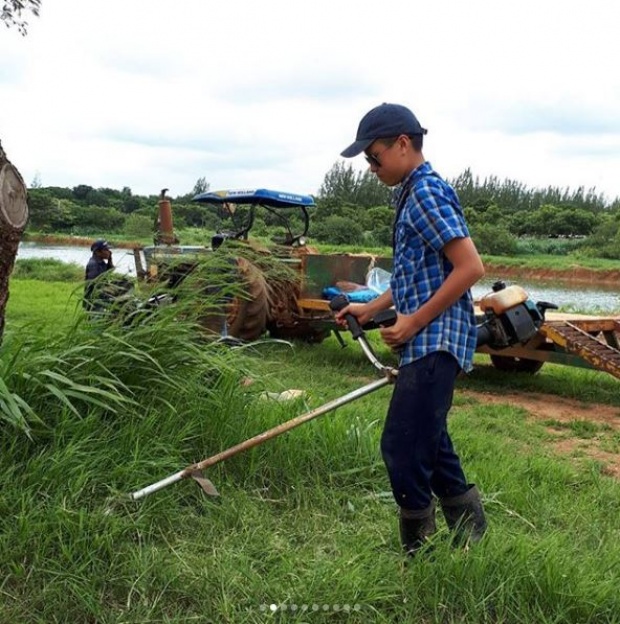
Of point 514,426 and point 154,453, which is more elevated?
point 154,453

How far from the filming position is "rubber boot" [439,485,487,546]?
2943 millimetres

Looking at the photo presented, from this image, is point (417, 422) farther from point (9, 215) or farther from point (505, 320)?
point (9, 215)

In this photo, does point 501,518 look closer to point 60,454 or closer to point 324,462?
point 324,462

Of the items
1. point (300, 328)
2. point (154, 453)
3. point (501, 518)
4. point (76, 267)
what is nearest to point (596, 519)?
point (501, 518)

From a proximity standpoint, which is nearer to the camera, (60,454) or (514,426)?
(60,454)

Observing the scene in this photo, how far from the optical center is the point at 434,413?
8.60 ft

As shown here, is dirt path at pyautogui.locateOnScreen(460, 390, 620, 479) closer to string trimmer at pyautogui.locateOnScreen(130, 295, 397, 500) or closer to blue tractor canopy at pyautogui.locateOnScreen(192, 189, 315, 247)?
string trimmer at pyautogui.locateOnScreen(130, 295, 397, 500)

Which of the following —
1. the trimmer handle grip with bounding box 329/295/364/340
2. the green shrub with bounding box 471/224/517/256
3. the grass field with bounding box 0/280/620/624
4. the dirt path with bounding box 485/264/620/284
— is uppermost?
the trimmer handle grip with bounding box 329/295/364/340

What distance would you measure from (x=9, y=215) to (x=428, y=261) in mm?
1874

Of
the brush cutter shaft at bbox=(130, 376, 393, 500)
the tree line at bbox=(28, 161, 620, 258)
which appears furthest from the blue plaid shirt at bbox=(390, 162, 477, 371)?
the tree line at bbox=(28, 161, 620, 258)

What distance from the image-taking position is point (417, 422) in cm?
262

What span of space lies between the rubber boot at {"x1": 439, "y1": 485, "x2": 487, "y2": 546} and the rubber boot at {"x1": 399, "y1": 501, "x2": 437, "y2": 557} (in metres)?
0.13

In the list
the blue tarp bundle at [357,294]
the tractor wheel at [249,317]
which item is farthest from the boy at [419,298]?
the tractor wheel at [249,317]

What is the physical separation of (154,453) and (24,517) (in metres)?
0.78
